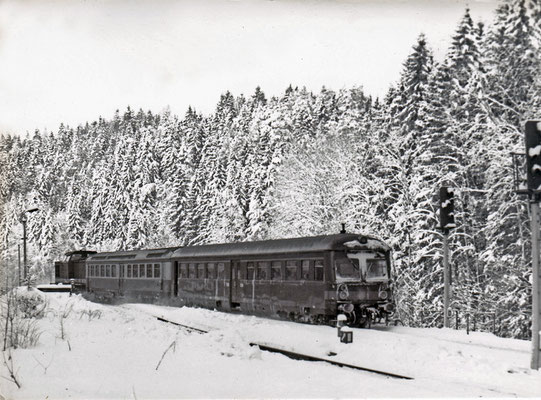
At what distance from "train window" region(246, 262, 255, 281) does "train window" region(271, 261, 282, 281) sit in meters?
1.25

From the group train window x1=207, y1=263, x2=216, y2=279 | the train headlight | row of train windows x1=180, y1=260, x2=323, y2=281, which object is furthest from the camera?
train window x1=207, y1=263, x2=216, y2=279

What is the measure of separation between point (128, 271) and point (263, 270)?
13750mm

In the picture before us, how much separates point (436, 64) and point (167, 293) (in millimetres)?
15397

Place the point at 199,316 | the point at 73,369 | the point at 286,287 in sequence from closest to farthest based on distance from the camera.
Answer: the point at 73,369 → the point at 286,287 → the point at 199,316

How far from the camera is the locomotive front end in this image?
16.3 metres

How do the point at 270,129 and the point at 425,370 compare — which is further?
the point at 270,129

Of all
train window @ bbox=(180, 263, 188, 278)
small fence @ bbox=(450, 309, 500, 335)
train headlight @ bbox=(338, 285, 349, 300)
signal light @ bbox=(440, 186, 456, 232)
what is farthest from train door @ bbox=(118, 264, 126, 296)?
signal light @ bbox=(440, 186, 456, 232)

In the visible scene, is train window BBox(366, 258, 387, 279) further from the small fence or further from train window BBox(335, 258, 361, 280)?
the small fence

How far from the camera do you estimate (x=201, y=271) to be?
936 inches

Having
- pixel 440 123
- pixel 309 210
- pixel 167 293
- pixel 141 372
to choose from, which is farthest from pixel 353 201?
pixel 141 372

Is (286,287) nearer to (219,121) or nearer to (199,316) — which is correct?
(199,316)

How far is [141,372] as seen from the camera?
381 inches

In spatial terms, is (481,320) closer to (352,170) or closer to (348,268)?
(348,268)

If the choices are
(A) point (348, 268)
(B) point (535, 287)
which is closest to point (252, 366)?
(B) point (535, 287)
